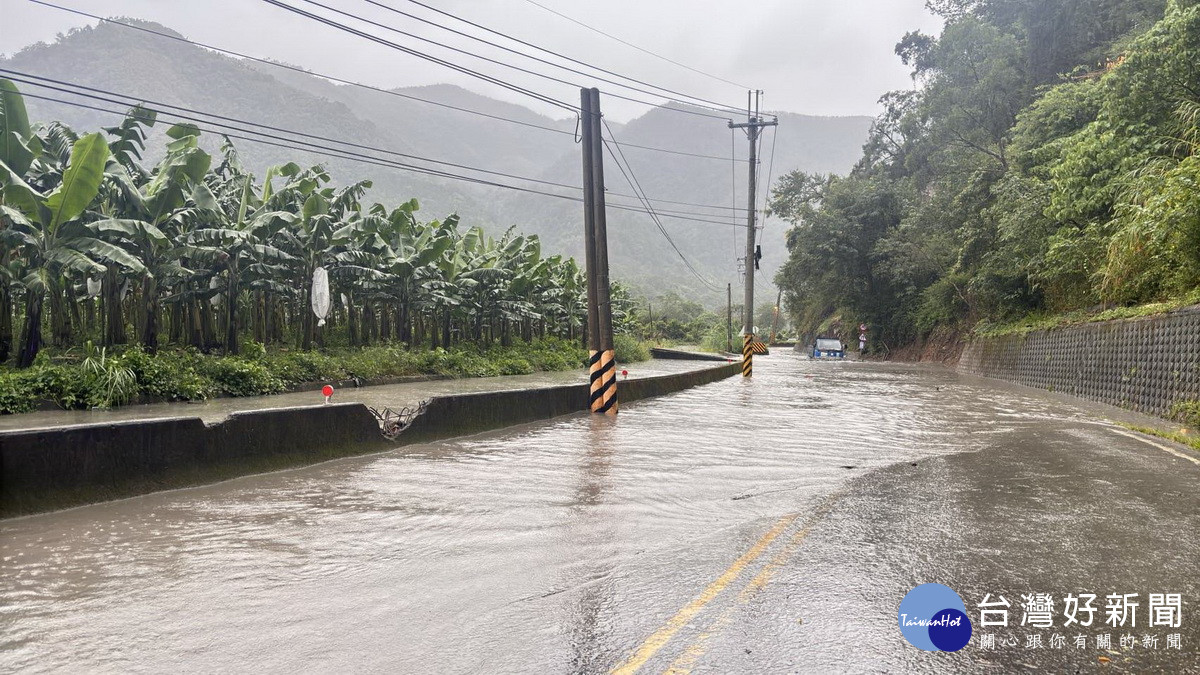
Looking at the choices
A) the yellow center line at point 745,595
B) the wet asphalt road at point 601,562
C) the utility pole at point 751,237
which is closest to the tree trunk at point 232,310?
the wet asphalt road at point 601,562

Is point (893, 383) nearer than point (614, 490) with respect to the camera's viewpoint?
No

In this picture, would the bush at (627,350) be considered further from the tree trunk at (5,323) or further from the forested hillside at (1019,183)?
the tree trunk at (5,323)

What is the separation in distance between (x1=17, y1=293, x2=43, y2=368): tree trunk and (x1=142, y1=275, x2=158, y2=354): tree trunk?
288 centimetres

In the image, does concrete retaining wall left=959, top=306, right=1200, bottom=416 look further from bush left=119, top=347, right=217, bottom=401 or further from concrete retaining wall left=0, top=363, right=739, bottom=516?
bush left=119, top=347, right=217, bottom=401

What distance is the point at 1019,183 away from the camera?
31.4 meters

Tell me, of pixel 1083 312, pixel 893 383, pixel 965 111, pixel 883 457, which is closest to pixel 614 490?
pixel 883 457

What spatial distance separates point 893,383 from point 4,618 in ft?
90.1

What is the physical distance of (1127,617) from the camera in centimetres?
505

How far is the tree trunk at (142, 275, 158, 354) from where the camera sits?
22984 millimetres

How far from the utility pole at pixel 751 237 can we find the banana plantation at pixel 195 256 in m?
10.2

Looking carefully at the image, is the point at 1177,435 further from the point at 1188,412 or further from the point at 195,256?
the point at 195,256

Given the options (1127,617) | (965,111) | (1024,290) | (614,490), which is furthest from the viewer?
(965,111)

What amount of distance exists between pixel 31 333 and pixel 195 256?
18.9 ft

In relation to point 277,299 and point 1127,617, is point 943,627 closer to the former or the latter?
point 1127,617
